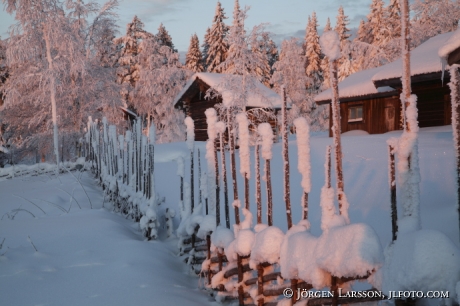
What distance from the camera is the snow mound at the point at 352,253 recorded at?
155 centimetres

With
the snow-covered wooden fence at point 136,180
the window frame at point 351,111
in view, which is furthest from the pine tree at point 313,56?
the snow-covered wooden fence at point 136,180

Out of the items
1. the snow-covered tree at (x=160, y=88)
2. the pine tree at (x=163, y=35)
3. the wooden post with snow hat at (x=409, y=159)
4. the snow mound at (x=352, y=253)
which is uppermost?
the pine tree at (x=163, y=35)

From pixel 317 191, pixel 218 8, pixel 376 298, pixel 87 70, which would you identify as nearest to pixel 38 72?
pixel 87 70

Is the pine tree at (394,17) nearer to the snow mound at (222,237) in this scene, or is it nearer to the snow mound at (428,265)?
the snow mound at (222,237)

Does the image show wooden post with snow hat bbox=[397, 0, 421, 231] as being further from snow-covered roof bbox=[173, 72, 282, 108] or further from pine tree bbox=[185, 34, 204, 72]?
pine tree bbox=[185, 34, 204, 72]

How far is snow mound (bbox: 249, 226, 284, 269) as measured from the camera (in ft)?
7.73

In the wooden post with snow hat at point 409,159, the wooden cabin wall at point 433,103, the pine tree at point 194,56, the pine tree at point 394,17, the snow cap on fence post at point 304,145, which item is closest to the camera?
the wooden post with snow hat at point 409,159

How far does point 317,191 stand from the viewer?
772 cm

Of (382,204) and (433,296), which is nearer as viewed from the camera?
(433,296)

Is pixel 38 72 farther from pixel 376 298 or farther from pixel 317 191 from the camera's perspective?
pixel 376 298

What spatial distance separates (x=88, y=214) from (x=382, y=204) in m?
5.31

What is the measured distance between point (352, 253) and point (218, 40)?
40.1m

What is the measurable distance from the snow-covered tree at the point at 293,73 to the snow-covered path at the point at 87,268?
31.2 m

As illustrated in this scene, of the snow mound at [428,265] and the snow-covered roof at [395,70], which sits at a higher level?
the snow-covered roof at [395,70]
